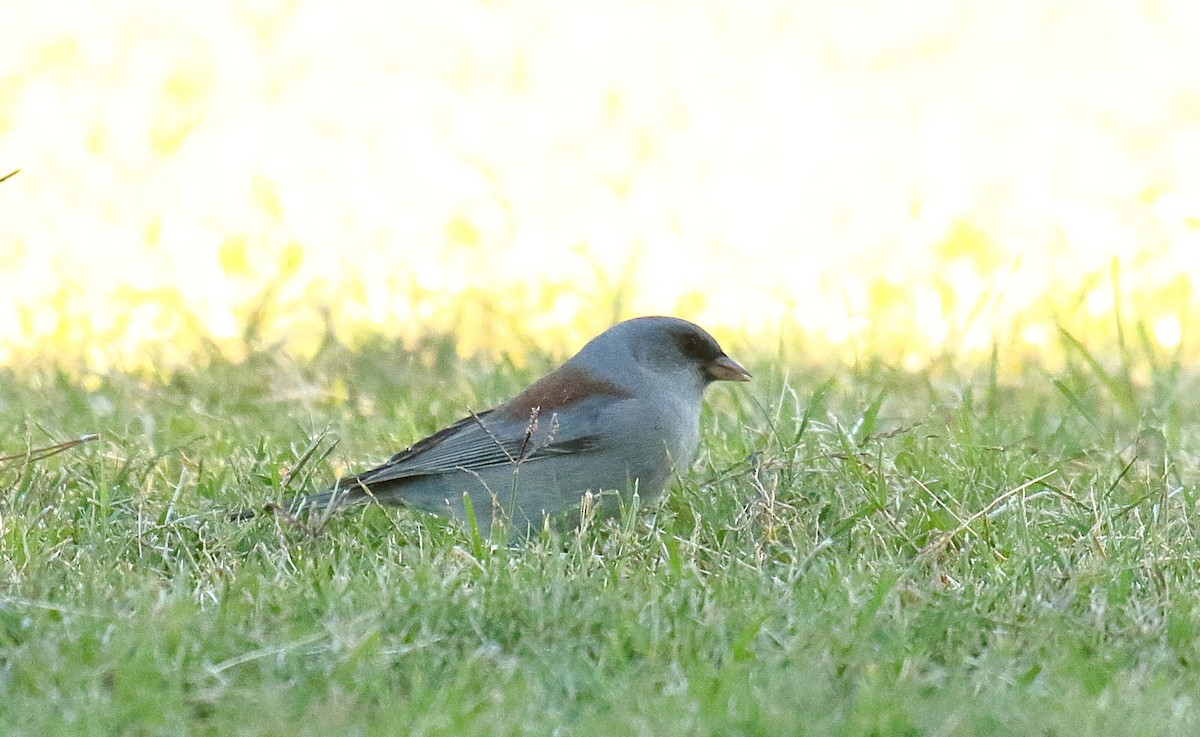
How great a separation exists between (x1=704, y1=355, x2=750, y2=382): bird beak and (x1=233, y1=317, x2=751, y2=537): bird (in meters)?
Answer: 0.27

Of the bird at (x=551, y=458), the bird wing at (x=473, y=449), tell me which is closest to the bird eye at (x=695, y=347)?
the bird at (x=551, y=458)

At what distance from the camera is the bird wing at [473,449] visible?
16.5 feet

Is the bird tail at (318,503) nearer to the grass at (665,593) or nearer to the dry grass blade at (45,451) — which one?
the grass at (665,593)

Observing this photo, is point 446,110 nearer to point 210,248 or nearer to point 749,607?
point 210,248

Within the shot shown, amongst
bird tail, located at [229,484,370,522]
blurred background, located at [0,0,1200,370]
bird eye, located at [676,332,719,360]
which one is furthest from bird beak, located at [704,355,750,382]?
blurred background, located at [0,0,1200,370]

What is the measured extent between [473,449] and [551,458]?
25 cm

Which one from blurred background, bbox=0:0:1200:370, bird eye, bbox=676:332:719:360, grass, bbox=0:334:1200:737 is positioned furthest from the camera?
blurred background, bbox=0:0:1200:370

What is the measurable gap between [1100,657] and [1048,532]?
3.23 ft

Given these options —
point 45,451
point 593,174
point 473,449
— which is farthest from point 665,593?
point 593,174

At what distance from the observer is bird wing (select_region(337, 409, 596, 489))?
5.03 meters

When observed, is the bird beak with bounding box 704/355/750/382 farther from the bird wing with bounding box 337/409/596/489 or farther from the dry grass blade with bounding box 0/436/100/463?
the dry grass blade with bounding box 0/436/100/463

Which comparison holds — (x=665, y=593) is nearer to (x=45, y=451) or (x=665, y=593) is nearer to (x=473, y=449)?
(x=473, y=449)

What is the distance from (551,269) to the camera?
27.9 ft

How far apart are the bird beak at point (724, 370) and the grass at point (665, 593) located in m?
0.19
